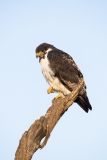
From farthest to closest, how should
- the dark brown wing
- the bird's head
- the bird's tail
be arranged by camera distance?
the bird's head, the dark brown wing, the bird's tail

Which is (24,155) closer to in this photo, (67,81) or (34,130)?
(34,130)

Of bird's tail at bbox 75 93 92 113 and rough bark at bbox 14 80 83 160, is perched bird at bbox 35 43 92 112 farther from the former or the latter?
rough bark at bbox 14 80 83 160

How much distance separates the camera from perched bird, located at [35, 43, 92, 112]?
35.8 ft

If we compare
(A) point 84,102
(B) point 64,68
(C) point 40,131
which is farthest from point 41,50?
(C) point 40,131

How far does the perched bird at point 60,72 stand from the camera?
35.8 ft

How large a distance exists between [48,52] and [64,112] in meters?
2.77

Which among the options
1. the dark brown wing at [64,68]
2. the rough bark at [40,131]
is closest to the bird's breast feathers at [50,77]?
the dark brown wing at [64,68]

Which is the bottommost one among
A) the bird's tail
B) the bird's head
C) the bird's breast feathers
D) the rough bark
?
the rough bark

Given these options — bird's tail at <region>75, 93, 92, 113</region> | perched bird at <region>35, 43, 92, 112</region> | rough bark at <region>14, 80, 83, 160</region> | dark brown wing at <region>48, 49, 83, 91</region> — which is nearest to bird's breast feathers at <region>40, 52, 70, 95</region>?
perched bird at <region>35, 43, 92, 112</region>

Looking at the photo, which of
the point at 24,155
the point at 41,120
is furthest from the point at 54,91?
the point at 24,155

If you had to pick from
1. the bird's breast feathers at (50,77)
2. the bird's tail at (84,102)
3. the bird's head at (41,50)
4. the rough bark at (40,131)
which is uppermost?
the bird's head at (41,50)

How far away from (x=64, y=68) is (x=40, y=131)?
3.61m

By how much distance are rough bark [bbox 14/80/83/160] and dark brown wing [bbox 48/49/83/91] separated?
7.27 ft

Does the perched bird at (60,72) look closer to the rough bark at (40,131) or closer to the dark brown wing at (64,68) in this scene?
Result: the dark brown wing at (64,68)
